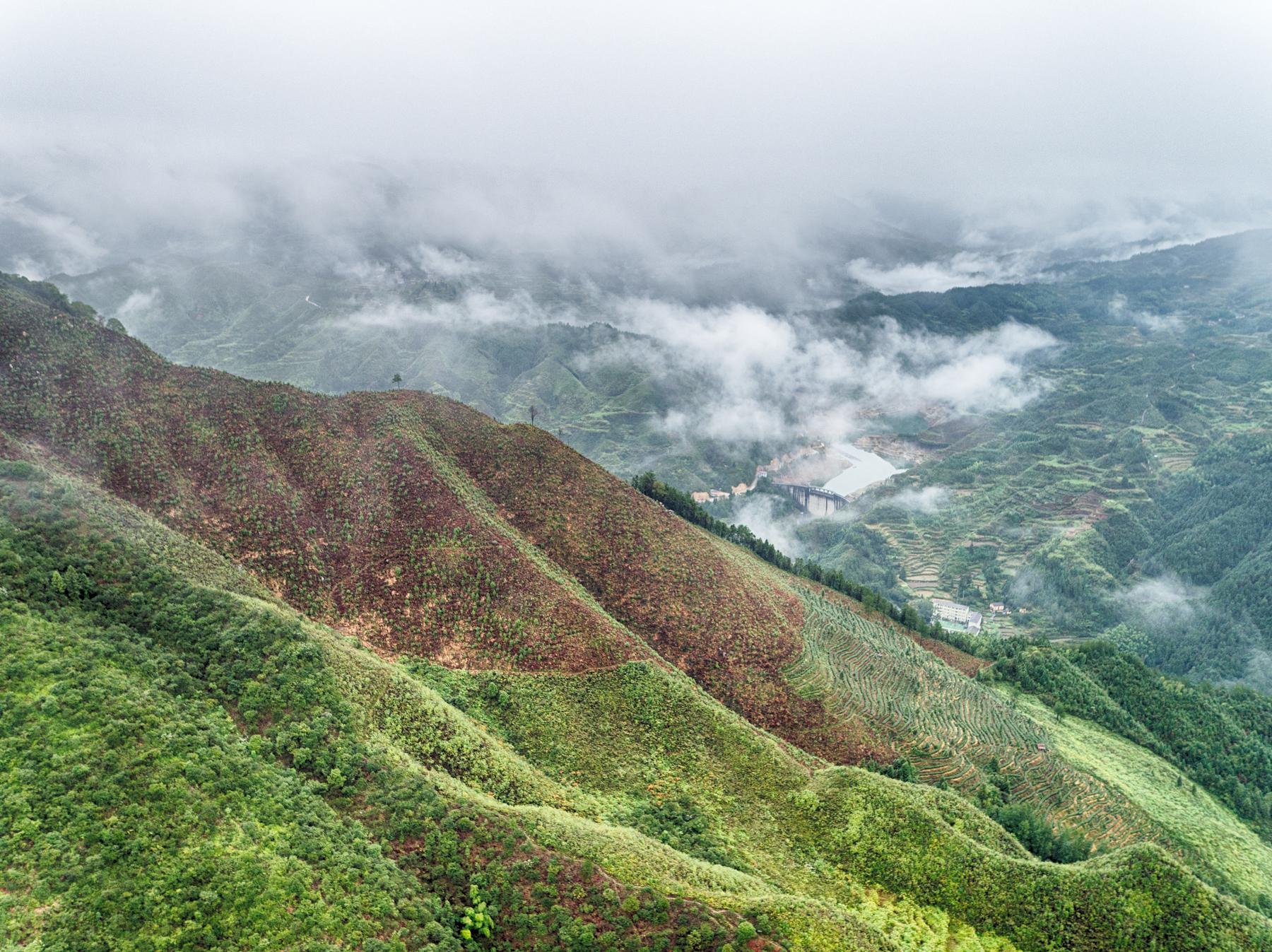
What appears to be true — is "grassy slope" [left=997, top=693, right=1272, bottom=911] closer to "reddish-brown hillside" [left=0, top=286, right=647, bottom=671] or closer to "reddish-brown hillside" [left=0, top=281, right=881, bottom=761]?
"reddish-brown hillside" [left=0, top=281, right=881, bottom=761]

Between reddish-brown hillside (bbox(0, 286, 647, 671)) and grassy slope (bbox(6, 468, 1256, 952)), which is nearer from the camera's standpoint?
grassy slope (bbox(6, 468, 1256, 952))

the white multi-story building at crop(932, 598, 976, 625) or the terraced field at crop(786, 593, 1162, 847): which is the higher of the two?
the terraced field at crop(786, 593, 1162, 847)

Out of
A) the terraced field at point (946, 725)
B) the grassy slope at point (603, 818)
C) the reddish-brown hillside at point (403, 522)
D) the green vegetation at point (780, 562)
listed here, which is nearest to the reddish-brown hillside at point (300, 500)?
the reddish-brown hillside at point (403, 522)

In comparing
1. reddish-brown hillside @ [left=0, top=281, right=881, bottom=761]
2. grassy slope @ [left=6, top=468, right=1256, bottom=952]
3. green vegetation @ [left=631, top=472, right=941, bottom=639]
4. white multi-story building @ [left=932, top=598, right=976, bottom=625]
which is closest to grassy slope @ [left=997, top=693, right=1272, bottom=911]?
green vegetation @ [left=631, top=472, right=941, bottom=639]

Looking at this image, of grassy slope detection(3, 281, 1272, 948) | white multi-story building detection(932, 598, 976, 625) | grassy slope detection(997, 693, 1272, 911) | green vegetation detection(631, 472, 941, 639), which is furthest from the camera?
white multi-story building detection(932, 598, 976, 625)

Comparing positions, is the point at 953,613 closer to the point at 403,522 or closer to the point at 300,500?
the point at 403,522

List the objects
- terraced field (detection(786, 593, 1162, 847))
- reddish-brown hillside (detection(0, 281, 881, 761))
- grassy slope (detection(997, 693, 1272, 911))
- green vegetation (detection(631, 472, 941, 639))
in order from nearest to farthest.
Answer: reddish-brown hillside (detection(0, 281, 881, 761))
terraced field (detection(786, 593, 1162, 847))
grassy slope (detection(997, 693, 1272, 911))
green vegetation (detection(631, 472, 941, 639))
